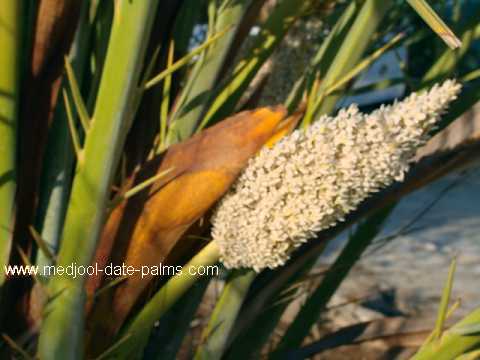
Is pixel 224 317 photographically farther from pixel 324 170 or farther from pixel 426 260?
pixel 426 260

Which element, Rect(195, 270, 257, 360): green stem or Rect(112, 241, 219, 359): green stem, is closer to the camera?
Rect(112, 241, 219, 359): green stem

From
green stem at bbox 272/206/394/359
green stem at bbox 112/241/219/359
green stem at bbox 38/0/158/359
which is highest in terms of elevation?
green stem at bbox 38/0/158/359

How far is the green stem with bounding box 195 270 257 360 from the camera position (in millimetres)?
856

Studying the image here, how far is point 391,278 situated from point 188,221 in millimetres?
1786

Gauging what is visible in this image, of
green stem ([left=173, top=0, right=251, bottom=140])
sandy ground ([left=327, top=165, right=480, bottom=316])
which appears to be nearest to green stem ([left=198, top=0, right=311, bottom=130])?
green stem ([left=173, top=0, right=251, bottom=140])


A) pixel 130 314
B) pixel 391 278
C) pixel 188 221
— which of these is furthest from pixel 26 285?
pixel 391 278

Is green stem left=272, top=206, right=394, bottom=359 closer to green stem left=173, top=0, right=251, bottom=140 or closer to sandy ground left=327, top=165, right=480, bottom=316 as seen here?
green stem left=173, top=0, right=251, bottom=140

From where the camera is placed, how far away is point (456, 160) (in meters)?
0.83

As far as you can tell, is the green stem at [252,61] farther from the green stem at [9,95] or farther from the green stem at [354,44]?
the green stem at [9,95]

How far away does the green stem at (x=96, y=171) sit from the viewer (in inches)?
23.9

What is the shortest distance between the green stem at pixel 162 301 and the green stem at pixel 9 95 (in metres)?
0.15

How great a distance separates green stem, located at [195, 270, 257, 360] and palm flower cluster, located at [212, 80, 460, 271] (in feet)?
0.58

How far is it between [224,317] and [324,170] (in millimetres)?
294

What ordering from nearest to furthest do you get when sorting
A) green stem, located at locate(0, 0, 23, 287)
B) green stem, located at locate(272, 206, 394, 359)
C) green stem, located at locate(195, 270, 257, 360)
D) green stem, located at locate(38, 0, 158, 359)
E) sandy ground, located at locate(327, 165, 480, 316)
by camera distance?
green stem, located at locate(38, 0, 158, 359)
green stem, located at locate(0, 0, 23, 287)
green stem, located at locate(195, 270, 257, 360)
green stem, located at locate(272, 206, 394, 359)
sandy ground, located at locate(327, 165, 480, 316)
